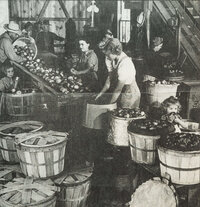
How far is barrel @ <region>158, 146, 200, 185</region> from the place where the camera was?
7.72ft

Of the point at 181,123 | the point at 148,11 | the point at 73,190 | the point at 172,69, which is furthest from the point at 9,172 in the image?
the point at 148,11

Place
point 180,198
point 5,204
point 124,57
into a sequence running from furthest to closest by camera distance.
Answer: point 124,57 < point 180,198 < point 5,204

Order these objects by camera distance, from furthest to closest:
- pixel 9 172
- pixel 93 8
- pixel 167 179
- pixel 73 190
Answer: pixel 9 172 < pixel 73 190 < pixel 93 8 < pixel 167 179

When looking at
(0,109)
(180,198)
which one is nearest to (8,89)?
(0,109)

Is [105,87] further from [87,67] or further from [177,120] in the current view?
[177,120]

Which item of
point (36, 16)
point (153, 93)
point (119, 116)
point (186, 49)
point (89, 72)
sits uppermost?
point (36, 16)

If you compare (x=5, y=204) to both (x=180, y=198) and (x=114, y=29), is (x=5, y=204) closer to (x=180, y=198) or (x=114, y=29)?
(x=180, y=198)

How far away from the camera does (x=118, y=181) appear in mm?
2881

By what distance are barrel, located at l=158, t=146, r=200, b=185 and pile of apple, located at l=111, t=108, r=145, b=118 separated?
1.55 feet

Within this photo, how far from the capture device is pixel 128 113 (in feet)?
9.42

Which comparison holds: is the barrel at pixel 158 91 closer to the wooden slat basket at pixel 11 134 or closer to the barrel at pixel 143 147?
the barrel at pixel 143 147

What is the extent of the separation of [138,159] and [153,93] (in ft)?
2.00

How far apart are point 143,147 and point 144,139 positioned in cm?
8

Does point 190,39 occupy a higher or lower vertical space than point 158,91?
higher
